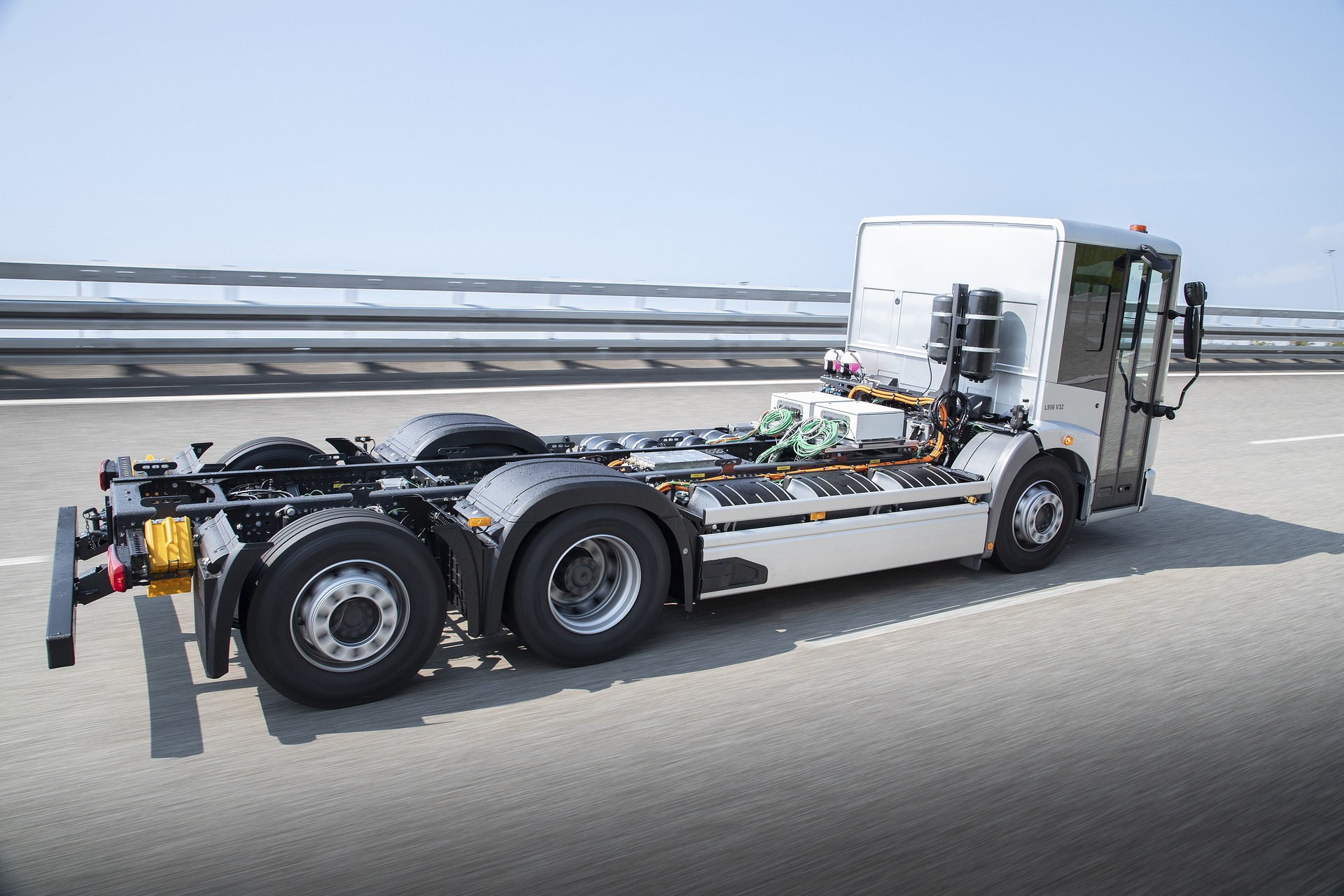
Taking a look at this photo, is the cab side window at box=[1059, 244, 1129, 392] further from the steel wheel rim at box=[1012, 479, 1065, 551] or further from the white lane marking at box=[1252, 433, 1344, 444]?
the white lane marking at box=[1252, 433, 1344, 444]

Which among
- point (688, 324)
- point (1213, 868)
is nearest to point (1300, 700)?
point (1213, 868)

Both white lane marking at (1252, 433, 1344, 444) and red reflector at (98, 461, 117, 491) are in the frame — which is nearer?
red reflector at (98, 461, 117, 491)

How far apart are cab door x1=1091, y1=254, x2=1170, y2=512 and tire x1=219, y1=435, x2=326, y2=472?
5.60 meters

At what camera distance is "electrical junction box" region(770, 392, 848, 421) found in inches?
275

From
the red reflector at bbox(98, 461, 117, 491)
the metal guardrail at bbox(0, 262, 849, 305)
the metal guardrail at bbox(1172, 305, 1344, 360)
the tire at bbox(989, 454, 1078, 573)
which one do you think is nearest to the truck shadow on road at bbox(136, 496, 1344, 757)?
the tire at bbox(989, 454, 1078, 573)

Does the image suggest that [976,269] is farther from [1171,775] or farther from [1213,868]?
[1213,868]

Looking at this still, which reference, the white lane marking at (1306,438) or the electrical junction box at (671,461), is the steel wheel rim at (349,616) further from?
the white lane marking at (1306,438)

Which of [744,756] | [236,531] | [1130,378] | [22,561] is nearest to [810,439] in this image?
[1130,378]

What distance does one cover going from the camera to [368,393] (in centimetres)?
1134

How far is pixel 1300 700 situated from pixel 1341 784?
34.3 inches

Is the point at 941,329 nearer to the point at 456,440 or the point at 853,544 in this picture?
the point at 853,544

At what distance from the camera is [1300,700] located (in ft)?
15.5

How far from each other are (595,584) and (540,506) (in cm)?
62

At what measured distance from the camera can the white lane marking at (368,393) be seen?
9.98m
